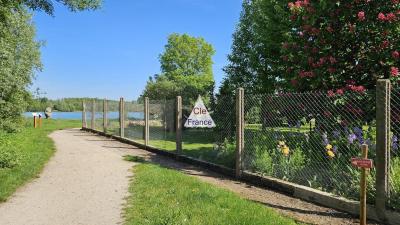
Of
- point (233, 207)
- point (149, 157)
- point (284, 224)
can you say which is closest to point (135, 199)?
point (233, 207)

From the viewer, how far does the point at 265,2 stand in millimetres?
18594

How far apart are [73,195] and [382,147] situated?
5.46 metres

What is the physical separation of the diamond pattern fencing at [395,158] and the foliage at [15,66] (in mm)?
10176

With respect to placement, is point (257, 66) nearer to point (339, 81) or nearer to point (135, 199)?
point (339, 81)

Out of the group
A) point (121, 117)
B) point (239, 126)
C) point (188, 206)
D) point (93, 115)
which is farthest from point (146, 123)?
point (93, 115)

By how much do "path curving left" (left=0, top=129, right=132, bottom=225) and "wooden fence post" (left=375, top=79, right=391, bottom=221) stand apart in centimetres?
369

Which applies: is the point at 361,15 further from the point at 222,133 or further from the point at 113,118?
the point at 113,118

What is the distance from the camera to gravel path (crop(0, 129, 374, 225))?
6.78m

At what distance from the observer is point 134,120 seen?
20.0 m

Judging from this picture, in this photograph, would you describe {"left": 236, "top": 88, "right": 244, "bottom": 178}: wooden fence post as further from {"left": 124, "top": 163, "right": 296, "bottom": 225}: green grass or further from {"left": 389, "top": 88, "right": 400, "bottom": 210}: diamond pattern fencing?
{"left": 389, "top": 88, "right": 400, "bottom": 210}: diamond pattern fencing

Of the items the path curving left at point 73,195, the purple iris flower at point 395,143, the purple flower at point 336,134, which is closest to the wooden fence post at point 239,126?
the purple flower at point 336,134

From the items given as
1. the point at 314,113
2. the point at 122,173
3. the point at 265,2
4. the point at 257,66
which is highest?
the point at 265,2

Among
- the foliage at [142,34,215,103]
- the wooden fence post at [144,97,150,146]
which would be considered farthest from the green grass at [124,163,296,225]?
the foliage at [142,34,215,103]

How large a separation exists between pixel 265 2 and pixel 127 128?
8204 millimetres
